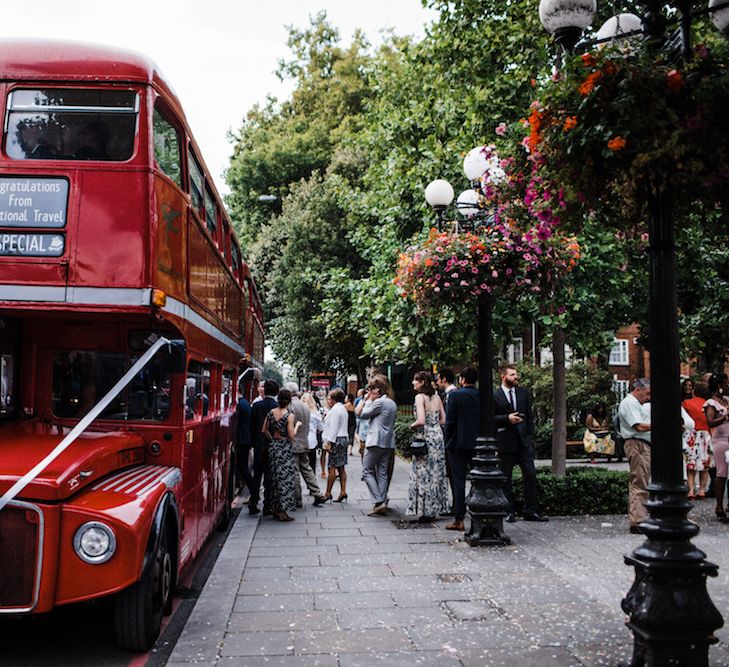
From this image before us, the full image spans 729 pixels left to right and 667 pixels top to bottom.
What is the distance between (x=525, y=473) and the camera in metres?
10.6

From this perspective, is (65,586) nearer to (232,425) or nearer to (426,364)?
(232,425)

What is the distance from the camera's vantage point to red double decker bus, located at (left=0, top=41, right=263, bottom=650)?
4.97 m

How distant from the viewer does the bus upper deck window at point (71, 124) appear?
5.82 metres

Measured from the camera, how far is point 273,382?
12.2 m

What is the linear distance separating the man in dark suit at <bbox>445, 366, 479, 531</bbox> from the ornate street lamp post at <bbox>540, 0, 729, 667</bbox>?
529 cm

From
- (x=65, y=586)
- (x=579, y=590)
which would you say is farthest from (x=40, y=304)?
(x=579, y=590)

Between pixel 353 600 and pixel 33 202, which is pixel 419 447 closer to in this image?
Result: pixel 353 600

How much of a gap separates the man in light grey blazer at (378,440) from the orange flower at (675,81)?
735cm

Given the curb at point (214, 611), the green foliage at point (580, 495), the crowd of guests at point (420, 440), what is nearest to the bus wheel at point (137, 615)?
the curb at point (214, 611)

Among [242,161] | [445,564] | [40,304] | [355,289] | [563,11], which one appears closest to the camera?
[40,304]

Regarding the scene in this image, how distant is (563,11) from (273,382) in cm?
744

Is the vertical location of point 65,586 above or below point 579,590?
above

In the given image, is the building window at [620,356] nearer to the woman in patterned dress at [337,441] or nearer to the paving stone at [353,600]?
the woman in patterned dress at [337,441]

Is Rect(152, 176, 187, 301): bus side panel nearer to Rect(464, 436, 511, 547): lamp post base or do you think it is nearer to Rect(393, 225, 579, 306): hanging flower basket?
Rect(393, 225, 579, 306): hanging flower basket
